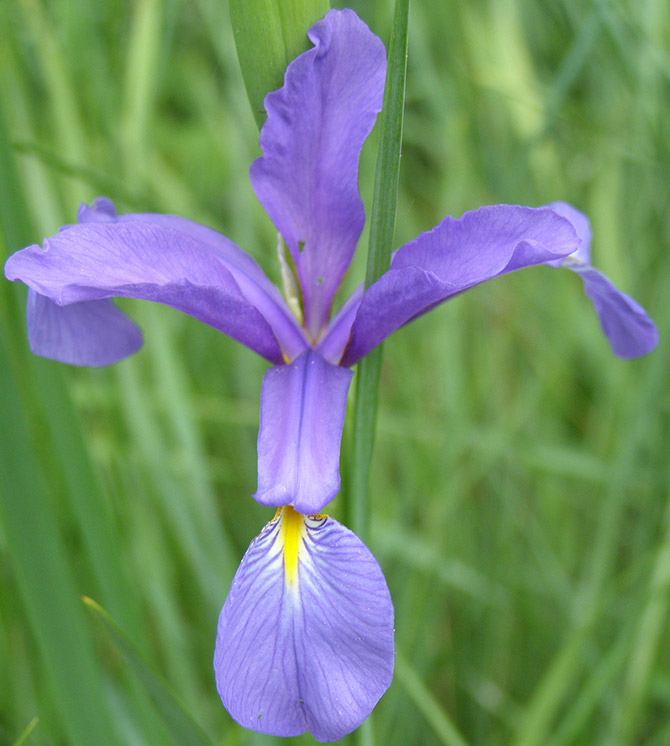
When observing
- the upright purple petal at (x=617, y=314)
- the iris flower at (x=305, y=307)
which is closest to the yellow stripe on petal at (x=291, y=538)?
the iris flower at (x=305, y=307)

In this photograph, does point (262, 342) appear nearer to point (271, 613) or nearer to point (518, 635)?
point (271, 613)

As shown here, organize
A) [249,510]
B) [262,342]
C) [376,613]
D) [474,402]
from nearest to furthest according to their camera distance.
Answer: [376,613] < [262,342] < [249,510] < [474,402]

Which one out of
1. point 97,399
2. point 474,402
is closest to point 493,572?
point 474,402

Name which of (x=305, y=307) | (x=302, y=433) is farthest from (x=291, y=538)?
(x=305, y=307)

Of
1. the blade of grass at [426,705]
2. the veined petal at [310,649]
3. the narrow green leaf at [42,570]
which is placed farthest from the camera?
the blade of grass at [426,705]

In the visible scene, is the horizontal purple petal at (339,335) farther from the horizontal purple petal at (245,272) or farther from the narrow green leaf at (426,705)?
the narrow green leaf at (426,705)

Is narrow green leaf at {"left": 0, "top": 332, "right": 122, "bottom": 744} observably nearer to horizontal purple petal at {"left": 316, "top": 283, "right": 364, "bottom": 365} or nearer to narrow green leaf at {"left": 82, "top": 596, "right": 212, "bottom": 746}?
narrow green leaf at {"left": 82, "top": 596, "right": 212, "bottom": 746}
